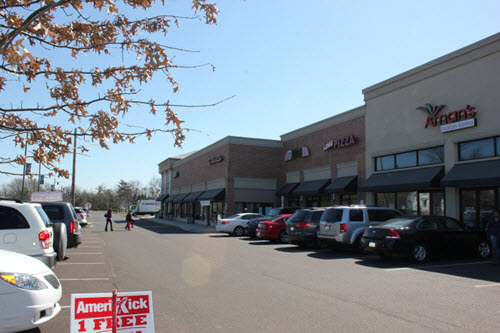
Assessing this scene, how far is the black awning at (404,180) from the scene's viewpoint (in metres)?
18.0

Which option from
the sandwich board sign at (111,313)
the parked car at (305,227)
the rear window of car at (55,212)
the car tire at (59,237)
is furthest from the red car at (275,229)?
the sandwich board sign at (111,313)

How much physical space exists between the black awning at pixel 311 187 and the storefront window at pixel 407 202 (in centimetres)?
649

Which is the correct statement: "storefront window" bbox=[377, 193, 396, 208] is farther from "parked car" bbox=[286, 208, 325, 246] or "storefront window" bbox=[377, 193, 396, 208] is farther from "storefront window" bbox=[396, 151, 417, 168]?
"parked car" bbox=[286, 208, 325, 246]

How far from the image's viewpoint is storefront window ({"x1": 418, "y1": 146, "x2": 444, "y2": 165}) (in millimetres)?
18714

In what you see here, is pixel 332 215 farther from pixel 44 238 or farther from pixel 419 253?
pixel 44 238

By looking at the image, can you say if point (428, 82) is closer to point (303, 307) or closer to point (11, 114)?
point (303, 307)

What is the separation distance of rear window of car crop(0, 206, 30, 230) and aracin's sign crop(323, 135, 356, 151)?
1983 centimetres

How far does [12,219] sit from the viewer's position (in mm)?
8086

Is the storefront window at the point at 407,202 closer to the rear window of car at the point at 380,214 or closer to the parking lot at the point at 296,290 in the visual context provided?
the rear window of car at the point at 380,214

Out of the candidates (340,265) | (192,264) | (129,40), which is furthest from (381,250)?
(129,40)

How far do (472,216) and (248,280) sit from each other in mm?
12013

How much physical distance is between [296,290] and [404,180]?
513 inches

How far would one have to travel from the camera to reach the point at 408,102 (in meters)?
20.5

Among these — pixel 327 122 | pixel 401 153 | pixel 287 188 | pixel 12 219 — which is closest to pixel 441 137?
pixel 401 153
